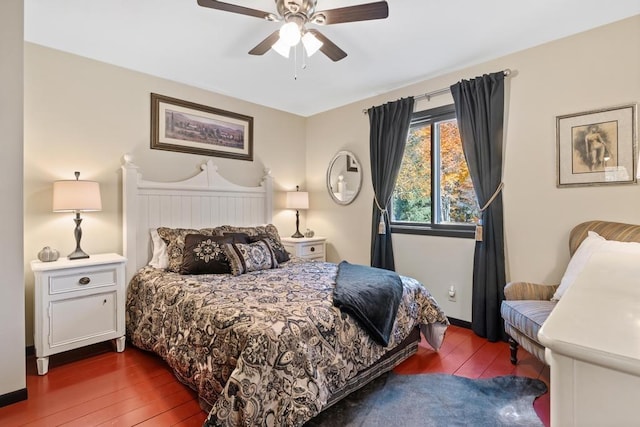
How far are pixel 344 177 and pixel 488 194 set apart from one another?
1.82 metres

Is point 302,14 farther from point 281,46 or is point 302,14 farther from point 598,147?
point 598,147

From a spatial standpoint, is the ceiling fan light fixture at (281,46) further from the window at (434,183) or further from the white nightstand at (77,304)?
the white nightstand at (77,304)

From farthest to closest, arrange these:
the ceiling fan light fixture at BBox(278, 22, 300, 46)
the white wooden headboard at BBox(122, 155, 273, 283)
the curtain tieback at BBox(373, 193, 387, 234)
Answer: the curtain tieback at BBox(373, 193, 387, 234) < the white wooden headboard at BBox(122, 155, 273, 283) < the ceiling fan light fixture at BBox(278, 22, 300, 46)

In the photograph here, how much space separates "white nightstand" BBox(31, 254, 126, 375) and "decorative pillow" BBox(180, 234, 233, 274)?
51 cm

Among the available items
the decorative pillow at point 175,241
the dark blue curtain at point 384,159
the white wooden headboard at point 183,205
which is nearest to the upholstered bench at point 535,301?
the dark blue curtain at point 384,159

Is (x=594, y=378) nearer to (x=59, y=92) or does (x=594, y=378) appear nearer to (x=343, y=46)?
(x=343, y=46)

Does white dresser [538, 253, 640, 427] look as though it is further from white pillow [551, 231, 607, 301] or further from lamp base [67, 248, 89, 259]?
lamp base [67, 248, 89, 259]

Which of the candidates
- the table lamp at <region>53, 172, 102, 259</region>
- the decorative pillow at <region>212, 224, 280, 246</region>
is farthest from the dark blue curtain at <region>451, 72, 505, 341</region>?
the table lamp at <region>53, 172, 102, 259</region>

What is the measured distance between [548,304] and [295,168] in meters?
3.36

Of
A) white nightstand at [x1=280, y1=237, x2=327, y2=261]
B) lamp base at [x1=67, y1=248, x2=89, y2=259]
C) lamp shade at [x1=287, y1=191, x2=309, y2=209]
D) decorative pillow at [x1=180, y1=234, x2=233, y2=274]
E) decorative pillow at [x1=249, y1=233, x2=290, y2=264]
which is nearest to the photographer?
lamp base at [x1=67, y1=248, x2=89, y2=259]

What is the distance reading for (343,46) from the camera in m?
2.75

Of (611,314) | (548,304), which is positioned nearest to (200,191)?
(548,304)

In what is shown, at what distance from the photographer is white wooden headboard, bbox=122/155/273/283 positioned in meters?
3.05

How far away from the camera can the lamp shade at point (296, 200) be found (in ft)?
14.0
